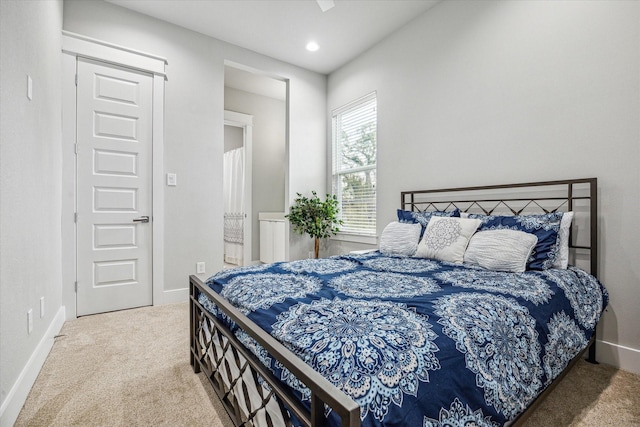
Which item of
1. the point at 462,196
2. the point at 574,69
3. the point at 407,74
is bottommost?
the point at 462,196

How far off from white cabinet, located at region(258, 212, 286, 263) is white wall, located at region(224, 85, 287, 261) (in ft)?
0.40

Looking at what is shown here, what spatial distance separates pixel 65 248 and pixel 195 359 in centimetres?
179

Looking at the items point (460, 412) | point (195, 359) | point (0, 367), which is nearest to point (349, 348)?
point (460, 412)

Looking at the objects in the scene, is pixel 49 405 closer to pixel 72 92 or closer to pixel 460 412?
pixel 460 412

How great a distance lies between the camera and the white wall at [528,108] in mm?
1894

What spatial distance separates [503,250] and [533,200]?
0.70m

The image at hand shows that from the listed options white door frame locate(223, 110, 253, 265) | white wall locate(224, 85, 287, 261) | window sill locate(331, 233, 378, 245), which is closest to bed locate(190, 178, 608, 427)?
window sill locate(331, 233, 378, 245)

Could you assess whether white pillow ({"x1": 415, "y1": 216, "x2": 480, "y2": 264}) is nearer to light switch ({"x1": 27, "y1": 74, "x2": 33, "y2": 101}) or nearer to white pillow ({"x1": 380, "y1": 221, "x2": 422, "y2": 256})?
white pillow ({"x1": 380, "y1": 221, "x2": 422, "y2": 256})

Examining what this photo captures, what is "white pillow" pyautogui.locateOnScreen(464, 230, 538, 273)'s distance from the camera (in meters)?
1.85

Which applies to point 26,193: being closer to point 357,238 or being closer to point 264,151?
point 357,238

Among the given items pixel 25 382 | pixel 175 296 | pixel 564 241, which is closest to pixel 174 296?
pixel 175 296

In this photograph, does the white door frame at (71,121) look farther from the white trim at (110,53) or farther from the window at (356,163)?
the window at (356,163)

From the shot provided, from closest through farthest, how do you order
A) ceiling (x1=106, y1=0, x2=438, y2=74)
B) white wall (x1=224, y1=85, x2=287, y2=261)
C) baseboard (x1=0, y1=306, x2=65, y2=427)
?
baseboard (x1=0, y1=306, x2=65, y2=427), ceiling (x1=106, y1=0, x2=438, y2=74), white wall (x1=224, y1=85, x2=287, y2=261)

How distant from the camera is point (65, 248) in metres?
2.67
